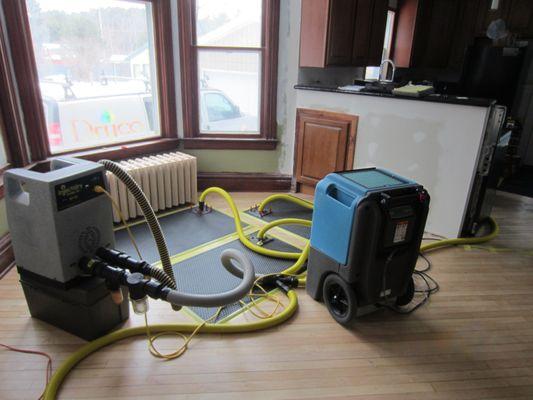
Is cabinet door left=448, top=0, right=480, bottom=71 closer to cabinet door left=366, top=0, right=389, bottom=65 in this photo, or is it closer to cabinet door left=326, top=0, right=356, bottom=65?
cabinet door left=366, top=0, right=389, bottom=65

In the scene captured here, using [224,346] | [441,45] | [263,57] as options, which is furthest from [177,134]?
[441,45]

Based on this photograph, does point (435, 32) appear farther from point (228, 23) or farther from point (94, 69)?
point (94, 69)

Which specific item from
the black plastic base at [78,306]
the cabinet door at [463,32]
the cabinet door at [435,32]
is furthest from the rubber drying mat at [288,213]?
the cabinet door at [463,32]

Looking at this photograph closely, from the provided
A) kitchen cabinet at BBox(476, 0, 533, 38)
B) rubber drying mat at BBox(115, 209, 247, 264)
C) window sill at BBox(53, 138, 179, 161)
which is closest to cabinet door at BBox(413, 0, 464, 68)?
kitchen cabinet at BBox(476, 0, 533, 38)

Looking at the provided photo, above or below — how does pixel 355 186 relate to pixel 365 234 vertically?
above

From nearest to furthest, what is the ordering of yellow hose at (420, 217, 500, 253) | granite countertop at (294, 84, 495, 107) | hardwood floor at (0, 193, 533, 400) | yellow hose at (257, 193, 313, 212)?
hardwood floor at (0, 193, 533, 400)
granite countertop at (294, 84, 495, 107)
yellow hose at (420, 217, 500, 253)
yellow hose at (257, 193, 313, 212)

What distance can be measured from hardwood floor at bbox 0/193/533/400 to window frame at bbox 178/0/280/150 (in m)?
2.01

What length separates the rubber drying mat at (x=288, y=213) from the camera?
305 cm

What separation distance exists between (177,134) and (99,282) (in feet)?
7.28

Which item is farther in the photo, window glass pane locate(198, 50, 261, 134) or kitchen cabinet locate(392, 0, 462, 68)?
kitchen cabinet locate(392, 0, 462, 68)

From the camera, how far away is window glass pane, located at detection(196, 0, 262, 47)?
3.38 meters

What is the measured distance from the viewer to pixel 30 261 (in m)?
1.76

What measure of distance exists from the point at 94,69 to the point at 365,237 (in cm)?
262

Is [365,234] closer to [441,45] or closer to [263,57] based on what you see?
[263,57]
